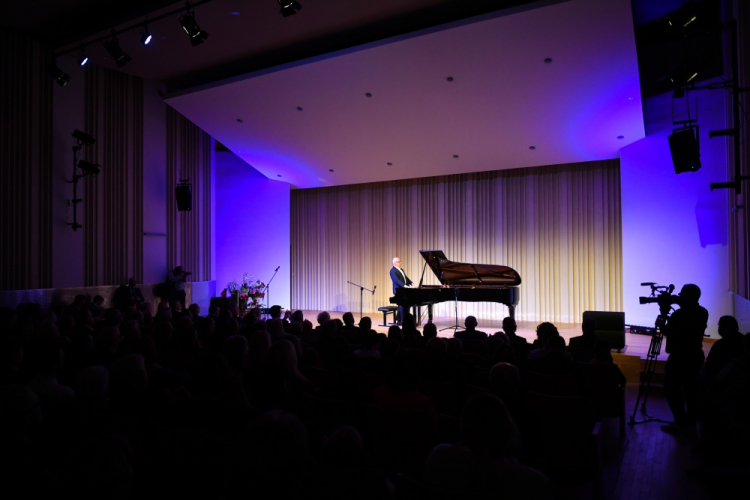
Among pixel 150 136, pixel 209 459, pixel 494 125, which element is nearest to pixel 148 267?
pixel 150 136

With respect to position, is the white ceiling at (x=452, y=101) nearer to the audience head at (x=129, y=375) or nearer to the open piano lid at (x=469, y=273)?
the open piano lid at (x=469, y=273)

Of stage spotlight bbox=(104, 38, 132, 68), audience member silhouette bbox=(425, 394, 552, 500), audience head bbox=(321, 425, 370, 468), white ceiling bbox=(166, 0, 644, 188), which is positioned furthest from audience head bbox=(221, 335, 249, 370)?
stage spotlight bbox=(104, 38, 132, 68)

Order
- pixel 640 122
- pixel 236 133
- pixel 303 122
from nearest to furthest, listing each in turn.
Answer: pixel 640 122
pixel 303 122
pixel 236 133

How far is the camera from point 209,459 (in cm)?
220

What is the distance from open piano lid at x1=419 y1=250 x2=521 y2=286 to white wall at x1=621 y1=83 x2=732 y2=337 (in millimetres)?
2396

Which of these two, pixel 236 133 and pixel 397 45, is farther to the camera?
pixel 236 133

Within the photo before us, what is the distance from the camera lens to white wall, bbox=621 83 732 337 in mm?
8836

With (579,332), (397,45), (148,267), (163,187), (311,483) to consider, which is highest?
(397,45)

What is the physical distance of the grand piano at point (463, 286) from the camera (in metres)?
9.48

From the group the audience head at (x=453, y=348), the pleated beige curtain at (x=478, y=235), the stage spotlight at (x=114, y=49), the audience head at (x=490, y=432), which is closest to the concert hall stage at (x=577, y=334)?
the pleated beige curtain at (x=478, y=235)

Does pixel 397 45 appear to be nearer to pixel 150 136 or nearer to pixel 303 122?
pixel 303 122

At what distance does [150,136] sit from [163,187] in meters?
1.09

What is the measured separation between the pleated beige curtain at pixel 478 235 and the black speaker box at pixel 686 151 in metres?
3.70

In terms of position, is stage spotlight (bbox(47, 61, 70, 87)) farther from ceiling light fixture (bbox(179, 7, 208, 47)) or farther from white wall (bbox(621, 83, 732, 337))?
white wall (bbox(621, 83, 732, 337))
